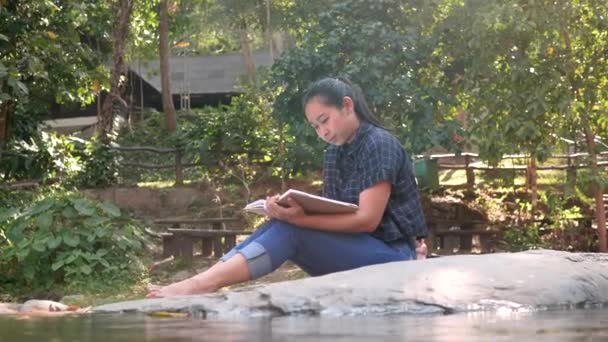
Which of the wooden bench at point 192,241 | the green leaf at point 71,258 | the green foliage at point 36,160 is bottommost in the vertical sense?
the wooden bench at point 192,241

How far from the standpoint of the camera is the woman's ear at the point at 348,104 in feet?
18.1

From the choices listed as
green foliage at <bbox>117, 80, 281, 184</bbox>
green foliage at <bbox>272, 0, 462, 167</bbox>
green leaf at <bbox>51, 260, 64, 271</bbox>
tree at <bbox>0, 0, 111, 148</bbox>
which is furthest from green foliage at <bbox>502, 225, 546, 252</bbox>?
green leaf at <bbox>51, 260, 64, 271</bbox>

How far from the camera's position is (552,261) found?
533 centimetres

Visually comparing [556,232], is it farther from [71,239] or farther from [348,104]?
[348,104]

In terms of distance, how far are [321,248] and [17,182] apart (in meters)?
11.9

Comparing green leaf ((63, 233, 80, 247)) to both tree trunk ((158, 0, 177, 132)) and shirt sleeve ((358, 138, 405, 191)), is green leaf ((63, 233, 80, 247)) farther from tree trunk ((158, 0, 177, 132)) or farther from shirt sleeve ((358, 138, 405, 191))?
tree trunk ((158, 0, 177, 132))

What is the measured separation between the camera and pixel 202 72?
33.6 meters

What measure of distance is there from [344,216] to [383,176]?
0.25m

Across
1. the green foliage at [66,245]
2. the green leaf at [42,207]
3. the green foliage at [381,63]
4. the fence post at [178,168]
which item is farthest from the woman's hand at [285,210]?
the fence post at [178,168]

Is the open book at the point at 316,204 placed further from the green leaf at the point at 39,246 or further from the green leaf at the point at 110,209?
the green leaf at the point at 110,209

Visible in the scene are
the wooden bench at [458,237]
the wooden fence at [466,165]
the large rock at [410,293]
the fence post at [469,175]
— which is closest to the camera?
the large rock at [410,293]

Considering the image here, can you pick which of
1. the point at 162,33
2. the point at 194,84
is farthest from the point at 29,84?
the point at 194,84

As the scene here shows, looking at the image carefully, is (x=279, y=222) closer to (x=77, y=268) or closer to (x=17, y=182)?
(x=77, y=268)

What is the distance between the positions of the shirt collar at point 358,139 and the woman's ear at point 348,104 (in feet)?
0.27
